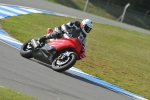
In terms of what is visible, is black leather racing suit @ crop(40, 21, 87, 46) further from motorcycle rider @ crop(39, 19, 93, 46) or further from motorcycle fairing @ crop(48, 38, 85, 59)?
motorcycle fairing @ crop(48, 38, 85, 59)

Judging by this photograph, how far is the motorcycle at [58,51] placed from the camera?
1202cm

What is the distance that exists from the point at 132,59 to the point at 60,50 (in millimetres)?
9206

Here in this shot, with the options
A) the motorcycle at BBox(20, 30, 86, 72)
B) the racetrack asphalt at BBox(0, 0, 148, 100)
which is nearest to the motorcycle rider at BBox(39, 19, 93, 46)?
the motorcycle at BBox(20, 30, 86, 72)

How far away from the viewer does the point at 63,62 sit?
12031mm

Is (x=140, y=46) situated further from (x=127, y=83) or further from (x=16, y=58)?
(x=16, y=58)

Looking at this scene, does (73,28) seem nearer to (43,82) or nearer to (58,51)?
(58,51)

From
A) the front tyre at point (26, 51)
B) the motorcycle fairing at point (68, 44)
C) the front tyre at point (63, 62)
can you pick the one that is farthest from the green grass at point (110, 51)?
the front tyre at point (63, 62)

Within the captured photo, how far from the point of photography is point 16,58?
12172 mm

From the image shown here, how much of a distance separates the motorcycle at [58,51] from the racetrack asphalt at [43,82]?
7.8 inches

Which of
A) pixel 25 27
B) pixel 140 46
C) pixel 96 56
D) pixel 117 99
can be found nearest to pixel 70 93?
pixel 117 99

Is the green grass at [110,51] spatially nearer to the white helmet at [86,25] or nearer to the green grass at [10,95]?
the white helmet at [86,25]

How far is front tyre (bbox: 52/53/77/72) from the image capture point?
1177 cm

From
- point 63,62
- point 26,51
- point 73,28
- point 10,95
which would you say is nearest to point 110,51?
point 73,28

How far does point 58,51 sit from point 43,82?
2.40 m
